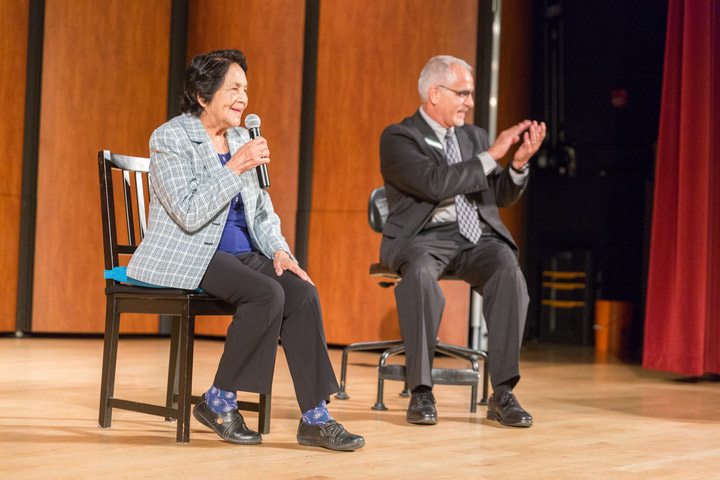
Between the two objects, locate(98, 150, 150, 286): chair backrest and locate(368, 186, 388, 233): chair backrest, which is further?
locate(368, 186, 388, 233): chair backrest

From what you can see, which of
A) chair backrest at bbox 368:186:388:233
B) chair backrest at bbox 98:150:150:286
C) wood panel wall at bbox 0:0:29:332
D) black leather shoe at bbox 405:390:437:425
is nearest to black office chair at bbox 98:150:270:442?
chair backrest at bbox 98:150:150:286

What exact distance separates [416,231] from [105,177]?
42.3 inches

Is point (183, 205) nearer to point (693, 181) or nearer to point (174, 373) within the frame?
point (174, 373)

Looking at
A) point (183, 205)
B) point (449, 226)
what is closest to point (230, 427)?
point (183, 205)

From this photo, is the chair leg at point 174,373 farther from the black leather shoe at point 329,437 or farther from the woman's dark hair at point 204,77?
the woman's dark hair at point 204,77

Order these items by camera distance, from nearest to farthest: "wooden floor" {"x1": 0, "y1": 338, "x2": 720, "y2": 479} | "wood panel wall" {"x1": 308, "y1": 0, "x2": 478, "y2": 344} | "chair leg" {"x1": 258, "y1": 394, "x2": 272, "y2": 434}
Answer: "wooden floor" {"x1": 0, "y1": 338, "x2": 720, "y2": 479}, "chair leg" {"x1": 258, "y1": 394, "x2": 272, "y2": 434}, "wood panel wall" {"x1": 308, "y1": 0, "x2": 478, "y2": 344}

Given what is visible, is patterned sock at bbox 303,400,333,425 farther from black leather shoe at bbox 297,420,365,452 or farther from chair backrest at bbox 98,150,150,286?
chair backrest at bbox 98,150,150,286

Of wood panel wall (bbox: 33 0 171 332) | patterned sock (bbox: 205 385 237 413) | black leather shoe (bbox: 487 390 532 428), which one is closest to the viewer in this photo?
patterned sock (bbox: 205 385 237 413)

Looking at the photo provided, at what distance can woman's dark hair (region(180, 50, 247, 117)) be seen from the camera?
2.82 m

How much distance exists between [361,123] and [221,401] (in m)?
3.49

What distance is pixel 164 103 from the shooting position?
6.43 m

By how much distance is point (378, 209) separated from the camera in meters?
4.07

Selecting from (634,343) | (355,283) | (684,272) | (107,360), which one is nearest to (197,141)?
(107,360)

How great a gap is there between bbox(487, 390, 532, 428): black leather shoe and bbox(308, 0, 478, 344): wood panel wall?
8.58 ft
